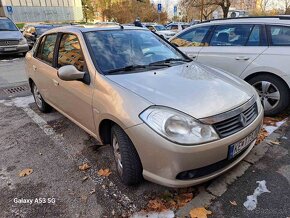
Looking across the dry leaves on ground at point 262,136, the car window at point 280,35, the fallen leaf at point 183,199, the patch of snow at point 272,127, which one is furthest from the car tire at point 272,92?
the fallen leaf at point 183,199

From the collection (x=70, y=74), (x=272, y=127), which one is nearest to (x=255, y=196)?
(x=272, y=127)

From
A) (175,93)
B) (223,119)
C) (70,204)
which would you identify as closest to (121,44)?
(175,93)

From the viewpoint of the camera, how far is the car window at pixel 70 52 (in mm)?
3221

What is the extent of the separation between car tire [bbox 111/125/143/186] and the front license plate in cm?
85

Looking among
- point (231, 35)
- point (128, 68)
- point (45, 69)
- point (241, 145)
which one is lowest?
point (241, 145)

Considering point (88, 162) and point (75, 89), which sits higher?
point (75, 89)

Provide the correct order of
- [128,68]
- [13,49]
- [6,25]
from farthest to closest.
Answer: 1. [6,25]
2. [13,49]
3. [128,68]

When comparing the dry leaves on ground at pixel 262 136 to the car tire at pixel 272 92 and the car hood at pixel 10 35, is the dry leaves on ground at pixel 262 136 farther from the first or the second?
the car hood at pixel 10 35

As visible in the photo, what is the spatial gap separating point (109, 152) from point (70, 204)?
1012 mm

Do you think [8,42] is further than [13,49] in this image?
No

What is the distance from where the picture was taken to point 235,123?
2.41 metres

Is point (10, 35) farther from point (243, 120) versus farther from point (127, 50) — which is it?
point (243, 120)

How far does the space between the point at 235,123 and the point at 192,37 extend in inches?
131

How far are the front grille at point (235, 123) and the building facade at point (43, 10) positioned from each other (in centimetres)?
4512
